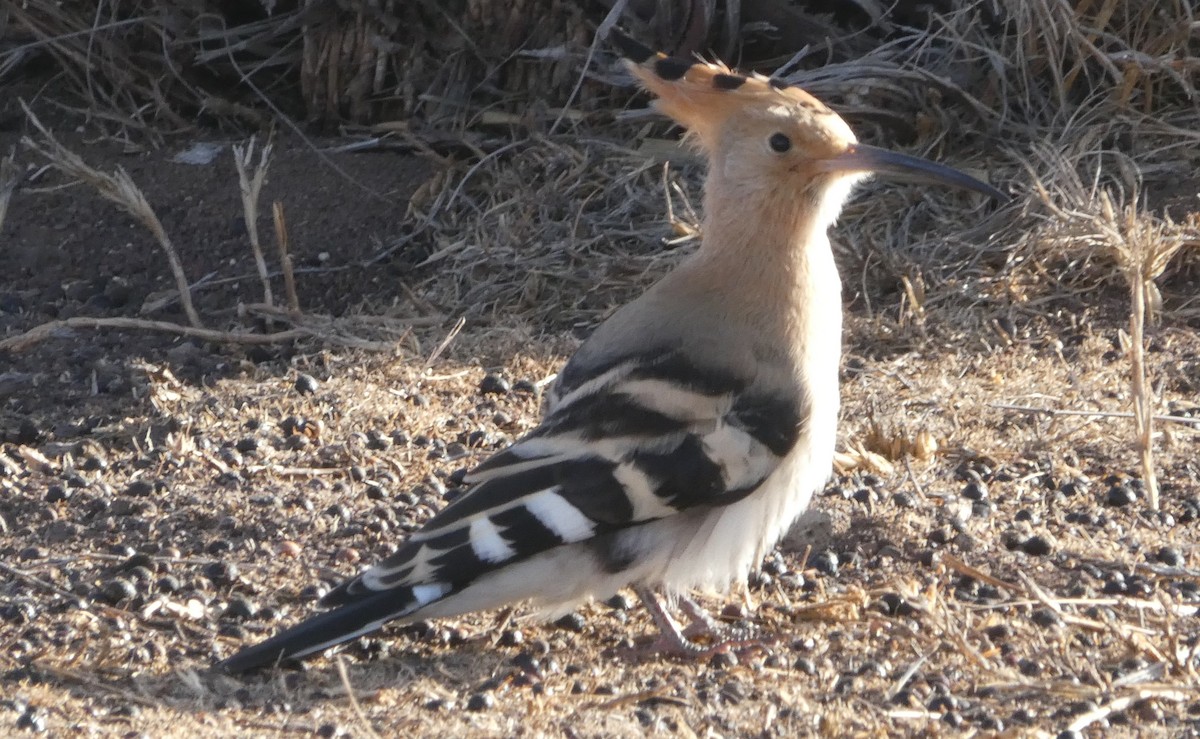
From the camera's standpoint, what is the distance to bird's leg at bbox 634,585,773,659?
9.04 ft

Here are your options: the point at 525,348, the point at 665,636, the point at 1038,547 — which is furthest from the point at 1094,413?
the point at 525,348

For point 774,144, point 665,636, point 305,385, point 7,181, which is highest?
point 774,144

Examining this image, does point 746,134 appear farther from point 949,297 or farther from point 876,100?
point 876,100

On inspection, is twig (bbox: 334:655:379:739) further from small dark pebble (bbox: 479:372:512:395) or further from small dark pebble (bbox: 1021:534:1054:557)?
small dark pebble (bbox: 479:372:512:395)

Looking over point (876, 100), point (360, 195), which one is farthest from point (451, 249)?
point (876, 100)

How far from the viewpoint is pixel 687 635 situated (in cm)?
291

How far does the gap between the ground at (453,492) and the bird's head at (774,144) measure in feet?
1.95

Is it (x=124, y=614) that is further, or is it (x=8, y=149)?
(x=8, y=149)

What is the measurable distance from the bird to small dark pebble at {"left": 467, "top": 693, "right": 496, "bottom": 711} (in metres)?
0.17

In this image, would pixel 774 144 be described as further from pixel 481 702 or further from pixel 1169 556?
pixel 481 702

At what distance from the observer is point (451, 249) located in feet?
14.8

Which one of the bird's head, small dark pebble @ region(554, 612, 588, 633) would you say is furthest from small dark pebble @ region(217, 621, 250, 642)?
the bird's head

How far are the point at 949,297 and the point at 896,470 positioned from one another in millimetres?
882

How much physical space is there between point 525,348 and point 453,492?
2.54ft
